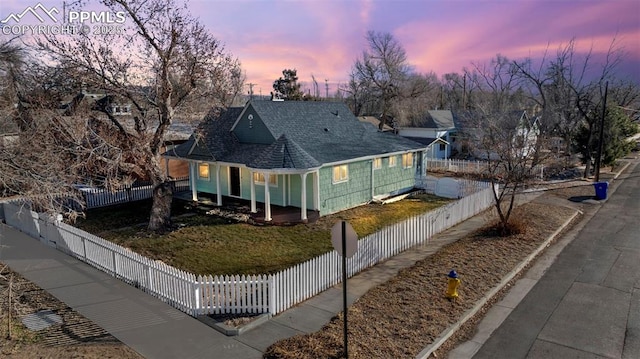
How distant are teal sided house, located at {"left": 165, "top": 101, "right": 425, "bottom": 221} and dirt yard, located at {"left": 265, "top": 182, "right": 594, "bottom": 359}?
7217 mm

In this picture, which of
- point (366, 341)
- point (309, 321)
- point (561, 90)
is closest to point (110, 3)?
point (309, 321)

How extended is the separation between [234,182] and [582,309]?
670 inches

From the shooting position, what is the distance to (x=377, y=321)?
9.20m

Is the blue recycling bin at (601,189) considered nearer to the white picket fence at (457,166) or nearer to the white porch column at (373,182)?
the white picket fence at (457,166)

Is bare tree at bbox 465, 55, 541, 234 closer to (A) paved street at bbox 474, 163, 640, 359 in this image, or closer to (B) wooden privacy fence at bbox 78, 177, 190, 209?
(A) paved street at bbox 474, 163, 640, 359

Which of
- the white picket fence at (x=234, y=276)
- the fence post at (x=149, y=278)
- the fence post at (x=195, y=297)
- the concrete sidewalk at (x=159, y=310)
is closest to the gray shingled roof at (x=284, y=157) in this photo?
the white picket fence at (x=234, y=276)

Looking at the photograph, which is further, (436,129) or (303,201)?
(436,129)

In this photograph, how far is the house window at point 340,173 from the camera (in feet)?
66.8

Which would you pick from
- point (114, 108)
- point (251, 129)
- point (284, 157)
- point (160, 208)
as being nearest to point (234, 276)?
point (160, 208)

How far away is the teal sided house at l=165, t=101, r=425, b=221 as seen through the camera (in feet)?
62.7

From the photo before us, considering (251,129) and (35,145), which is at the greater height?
(251,129)

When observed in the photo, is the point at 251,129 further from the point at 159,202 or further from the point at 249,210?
the point at 159,202

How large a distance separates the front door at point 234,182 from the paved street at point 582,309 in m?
15.3

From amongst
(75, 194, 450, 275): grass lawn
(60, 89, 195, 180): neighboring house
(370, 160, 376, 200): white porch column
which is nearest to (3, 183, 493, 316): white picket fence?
(75, 194, 450, 275): grass lawn
